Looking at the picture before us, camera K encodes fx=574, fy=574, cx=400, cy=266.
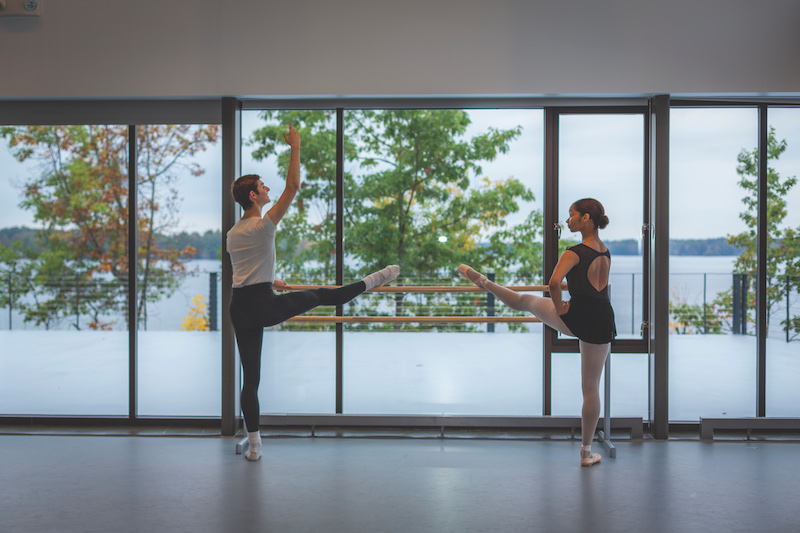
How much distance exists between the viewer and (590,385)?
11.3 ft

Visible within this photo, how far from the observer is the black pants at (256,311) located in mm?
3342

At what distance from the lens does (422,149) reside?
4.32 metres

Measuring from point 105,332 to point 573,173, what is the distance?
→ 3816mm

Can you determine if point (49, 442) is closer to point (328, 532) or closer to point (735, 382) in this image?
point (328, 532)

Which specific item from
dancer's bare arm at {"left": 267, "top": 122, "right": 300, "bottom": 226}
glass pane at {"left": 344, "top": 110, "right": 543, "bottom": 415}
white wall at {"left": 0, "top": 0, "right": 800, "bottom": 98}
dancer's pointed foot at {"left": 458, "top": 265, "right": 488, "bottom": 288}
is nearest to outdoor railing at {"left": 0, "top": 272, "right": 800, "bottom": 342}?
glass pane at {"left": 344, "top": 110, "right": 543, "bottom": 415}

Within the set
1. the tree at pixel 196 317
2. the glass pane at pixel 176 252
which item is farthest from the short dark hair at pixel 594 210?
the tree at pixel 196 317

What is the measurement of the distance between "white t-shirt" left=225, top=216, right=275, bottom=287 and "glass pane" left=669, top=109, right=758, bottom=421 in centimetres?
291

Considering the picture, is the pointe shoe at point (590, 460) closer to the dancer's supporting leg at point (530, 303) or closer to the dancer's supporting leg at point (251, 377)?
the dancer's supporting leg at point (530, 303)

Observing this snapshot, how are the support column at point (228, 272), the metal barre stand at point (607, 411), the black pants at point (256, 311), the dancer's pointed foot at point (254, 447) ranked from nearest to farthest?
1. the black pants at point (256, 311)
2. the dancer's pointed foot at point (254, 447)
3. the metal barre stand at point (607, 411)
4. the support column at point (228, 272)

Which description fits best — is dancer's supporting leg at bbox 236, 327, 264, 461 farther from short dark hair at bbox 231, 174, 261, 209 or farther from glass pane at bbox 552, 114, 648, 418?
glass pane at bbox 552, 114, 648, 418

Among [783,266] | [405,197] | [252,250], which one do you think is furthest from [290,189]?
[783,266]

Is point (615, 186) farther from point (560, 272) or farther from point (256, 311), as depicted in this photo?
point (256, 311)

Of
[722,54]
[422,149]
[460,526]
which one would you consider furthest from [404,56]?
[460,526]

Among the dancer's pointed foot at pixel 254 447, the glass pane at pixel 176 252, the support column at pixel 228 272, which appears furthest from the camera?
the glass pane at pixel 176 252
